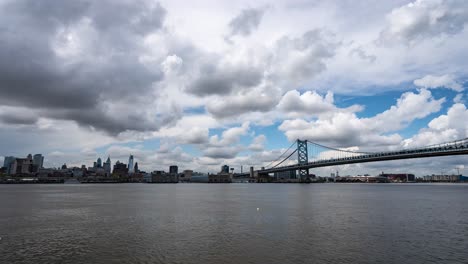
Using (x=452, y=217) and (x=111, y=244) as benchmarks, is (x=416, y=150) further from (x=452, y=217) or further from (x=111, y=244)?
(x=111, y=244)

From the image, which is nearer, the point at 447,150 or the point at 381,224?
the point at 381,224

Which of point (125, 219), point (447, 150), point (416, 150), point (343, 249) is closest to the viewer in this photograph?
point (343, 249)

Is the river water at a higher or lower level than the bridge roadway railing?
lower

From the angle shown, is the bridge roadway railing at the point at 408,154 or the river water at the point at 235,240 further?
the bridge roadway railing at the point at 408,154

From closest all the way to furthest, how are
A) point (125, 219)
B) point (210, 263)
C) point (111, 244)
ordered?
point (210, 263)
point (111, 244)
point (125, 219)

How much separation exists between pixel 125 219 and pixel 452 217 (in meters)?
34.5

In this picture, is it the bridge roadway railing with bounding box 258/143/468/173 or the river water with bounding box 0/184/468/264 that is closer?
the river water with bounding box 0/184/468/264

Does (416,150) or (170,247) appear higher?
(416,150)

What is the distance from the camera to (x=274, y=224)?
2820 centimetres

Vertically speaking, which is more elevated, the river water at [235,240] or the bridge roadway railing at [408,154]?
the bridge roadway railing at [408,154]

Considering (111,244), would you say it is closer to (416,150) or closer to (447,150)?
(447,150)

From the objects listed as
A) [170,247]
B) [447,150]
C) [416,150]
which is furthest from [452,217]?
[416,150]

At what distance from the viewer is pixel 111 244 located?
20.7 metres

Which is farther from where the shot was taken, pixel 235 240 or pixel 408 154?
pixel 408 154
